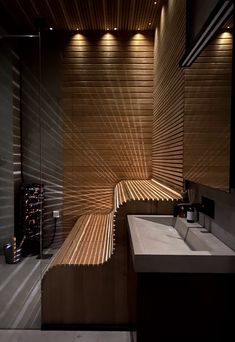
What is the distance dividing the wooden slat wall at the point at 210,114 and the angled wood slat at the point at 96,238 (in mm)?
432

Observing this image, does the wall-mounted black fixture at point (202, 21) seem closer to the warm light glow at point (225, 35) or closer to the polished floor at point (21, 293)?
the warm light glow at point (225, 35)

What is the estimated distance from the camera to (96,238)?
3012 millimetres

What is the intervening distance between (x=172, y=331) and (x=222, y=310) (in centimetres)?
26

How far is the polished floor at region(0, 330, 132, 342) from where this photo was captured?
207 centimetres

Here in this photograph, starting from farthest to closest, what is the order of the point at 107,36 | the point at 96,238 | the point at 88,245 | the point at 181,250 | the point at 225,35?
the point at 107,36 → the point at 96,238 → the point at 88,245 → the point at 181,250 → the point at 225,35

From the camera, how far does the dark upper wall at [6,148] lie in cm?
383

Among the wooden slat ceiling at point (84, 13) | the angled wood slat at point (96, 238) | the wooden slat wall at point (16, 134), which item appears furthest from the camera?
the wooden slat wall at point (16, 134)

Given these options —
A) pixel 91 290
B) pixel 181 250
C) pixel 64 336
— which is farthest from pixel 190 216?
pixel 64 336

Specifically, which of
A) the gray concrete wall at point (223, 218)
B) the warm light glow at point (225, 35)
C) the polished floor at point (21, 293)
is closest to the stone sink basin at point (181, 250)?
the gray concrete wall at point (223, 218)

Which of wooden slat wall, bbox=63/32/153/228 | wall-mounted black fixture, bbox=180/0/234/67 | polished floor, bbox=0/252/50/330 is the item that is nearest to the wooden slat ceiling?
wooden slat wall, bbox=63/32/153/228

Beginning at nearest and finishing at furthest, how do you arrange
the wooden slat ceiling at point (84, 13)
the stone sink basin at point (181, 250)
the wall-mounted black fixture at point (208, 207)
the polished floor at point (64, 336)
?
the stone sink basin at point (181, 250)
the wall-mounted black fixture at point (208, 207)
the polished floor at point (64, 336)
the wooden slat ceiling at point (84, 13)

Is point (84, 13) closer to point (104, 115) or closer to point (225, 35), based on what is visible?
point (104, 115)

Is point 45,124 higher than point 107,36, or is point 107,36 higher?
point 107,36

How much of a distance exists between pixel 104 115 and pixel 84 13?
1340 millimetres
